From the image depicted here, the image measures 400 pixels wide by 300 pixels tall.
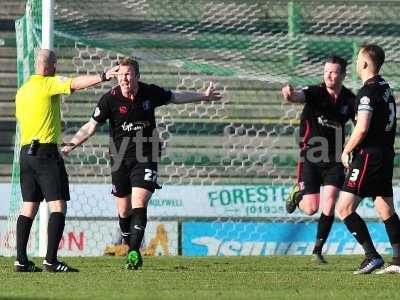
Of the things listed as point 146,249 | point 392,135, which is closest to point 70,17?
point 146,249

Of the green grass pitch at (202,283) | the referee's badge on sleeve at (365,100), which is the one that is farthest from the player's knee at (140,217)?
the referee's badge on sleeve at (365,100)

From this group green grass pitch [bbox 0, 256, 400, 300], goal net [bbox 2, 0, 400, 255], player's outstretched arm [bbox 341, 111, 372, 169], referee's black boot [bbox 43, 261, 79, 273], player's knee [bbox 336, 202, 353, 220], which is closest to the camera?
green grass pitch [bbox 0, 256, 400, 300]

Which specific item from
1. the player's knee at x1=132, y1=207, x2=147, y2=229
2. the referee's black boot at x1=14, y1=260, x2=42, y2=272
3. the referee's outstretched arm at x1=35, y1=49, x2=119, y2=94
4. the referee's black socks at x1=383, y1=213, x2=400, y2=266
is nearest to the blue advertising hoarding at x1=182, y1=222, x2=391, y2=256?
the player's knee at x1=132, y1=207, x2=147, y2=229

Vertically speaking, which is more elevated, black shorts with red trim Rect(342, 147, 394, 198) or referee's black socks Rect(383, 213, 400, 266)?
black shorts with red trim Rect(342, 147, 394, 198)

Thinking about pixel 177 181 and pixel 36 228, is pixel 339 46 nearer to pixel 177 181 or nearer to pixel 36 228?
pixel 177 181

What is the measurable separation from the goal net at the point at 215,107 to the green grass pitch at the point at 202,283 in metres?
4.23

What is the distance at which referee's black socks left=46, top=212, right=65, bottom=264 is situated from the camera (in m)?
10.1

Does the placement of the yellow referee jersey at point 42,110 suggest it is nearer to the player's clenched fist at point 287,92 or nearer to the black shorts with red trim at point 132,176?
the black shorts with red trim at point 132,176

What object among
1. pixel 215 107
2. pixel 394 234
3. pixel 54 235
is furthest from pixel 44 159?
pixel 215 107

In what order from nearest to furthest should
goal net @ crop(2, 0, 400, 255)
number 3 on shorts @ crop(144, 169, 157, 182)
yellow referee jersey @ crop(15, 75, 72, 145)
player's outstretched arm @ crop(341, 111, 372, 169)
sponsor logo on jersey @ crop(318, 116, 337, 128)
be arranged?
player's outstretched arm @ crop(341, 111, 372, 169)
yellow referee jersey @ crop(15, 75, 72, 145)
number 3 on shorts @ crop(144, 169, 157, 182)
sponsor logo on jersey @ crop(318, 116, 337, 128)
goal net @ crop(2, 0, 400, 255)

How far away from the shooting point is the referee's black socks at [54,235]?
10.1 m

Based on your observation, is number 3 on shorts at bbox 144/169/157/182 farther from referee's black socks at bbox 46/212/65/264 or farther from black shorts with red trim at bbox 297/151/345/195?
black shorts with red trim at bbox 297/151/345/195

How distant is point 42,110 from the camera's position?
1022 centimetres

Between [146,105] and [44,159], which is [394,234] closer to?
[146,105]
